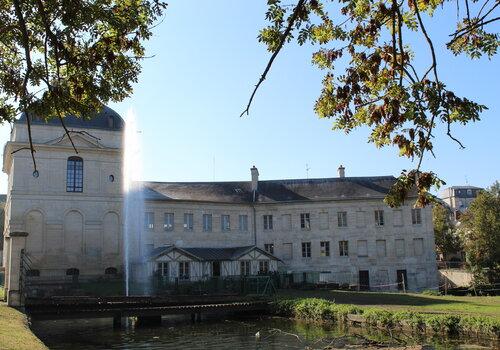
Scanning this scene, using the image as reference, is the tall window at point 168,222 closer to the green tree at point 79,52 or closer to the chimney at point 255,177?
the chimney at point 255,177

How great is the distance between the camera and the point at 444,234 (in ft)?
218

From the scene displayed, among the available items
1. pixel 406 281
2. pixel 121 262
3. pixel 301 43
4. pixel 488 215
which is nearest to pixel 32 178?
pixel 121 262

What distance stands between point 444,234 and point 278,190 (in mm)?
27105

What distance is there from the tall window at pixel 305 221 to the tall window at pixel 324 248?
182 cm

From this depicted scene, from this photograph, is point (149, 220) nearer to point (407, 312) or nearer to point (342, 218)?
point (342, 218)

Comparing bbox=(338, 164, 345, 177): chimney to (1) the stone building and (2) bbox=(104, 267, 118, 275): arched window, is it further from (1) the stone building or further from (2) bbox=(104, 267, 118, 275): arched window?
(2) bbox=(104, 267, 118, 275): arched window

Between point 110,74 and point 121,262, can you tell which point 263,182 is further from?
point 110,74

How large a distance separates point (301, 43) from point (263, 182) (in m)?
45.1

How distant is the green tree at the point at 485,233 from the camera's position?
5012cm

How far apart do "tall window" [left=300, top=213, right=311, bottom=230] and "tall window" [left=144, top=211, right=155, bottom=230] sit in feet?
43.5

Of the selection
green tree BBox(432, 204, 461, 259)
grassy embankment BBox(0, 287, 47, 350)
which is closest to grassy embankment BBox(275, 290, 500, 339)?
grassy embankment BBox(0, 287, 47, 350)

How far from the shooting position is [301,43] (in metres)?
7.25

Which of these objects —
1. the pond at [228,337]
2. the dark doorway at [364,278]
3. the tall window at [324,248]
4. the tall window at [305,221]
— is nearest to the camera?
the pond at [228,337]

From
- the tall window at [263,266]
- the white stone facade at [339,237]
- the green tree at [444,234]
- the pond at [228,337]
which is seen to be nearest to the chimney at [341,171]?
the white stone facade at [339,237]
